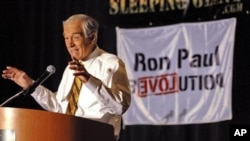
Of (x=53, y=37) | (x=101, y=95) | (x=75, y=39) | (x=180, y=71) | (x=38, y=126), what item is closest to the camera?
(x=38, y=126)

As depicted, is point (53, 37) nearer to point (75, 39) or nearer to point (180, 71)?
point (180, 71)

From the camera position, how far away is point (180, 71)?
5.56 meters

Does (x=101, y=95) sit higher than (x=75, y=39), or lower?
lower

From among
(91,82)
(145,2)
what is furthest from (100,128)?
(145,2)

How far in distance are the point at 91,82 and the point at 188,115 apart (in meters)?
2.61

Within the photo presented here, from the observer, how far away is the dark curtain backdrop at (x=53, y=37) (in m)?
5.54

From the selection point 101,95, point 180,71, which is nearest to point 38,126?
point 101,95

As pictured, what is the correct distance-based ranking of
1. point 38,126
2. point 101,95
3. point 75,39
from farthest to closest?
point 75,39 → point 101,95 → point 38,126

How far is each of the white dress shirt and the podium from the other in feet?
1.43

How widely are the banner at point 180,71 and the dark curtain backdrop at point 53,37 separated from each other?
6cm

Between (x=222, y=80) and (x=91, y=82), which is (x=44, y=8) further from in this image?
(x=91, y=82)

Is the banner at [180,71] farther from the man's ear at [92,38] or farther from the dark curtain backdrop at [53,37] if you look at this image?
the man's ear at [92,38]

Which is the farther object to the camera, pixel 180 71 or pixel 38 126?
pixel 180 71

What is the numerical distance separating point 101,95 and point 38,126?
0.57 metres
